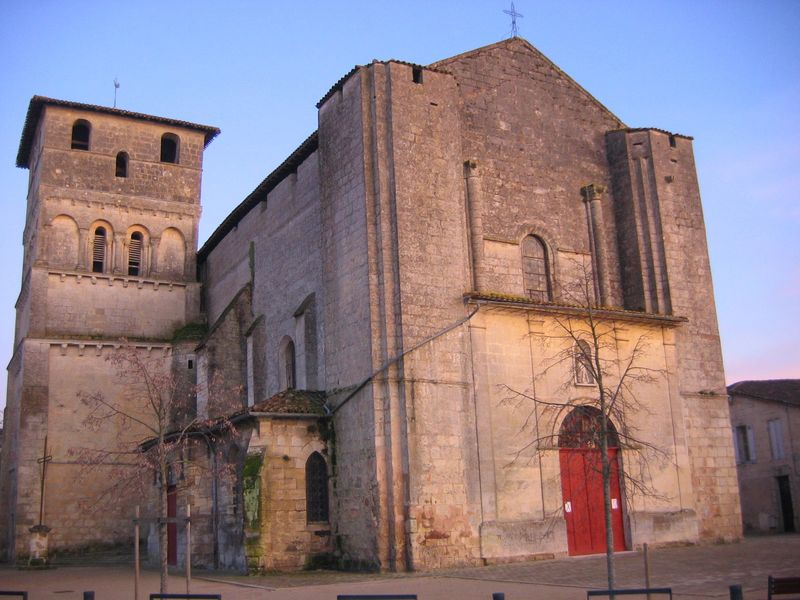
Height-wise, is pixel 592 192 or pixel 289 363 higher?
pixel 592 192

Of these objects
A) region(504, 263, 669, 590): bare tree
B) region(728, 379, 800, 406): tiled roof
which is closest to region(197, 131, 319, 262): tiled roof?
region(504, 263, 669, 590): bare tree

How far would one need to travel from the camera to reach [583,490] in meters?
20.0

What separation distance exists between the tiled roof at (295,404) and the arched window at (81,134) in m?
17.8

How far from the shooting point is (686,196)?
78.7 ft

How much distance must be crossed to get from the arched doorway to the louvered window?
746 inches

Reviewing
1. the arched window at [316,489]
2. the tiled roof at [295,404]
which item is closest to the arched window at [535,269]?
the tiled roof at [295,404]

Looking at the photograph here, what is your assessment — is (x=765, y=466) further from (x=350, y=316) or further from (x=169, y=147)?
(x=169, y=147)

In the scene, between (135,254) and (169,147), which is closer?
(135,254)

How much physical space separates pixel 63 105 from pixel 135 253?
6134mm

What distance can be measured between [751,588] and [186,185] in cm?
2684

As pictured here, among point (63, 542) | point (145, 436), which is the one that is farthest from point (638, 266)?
point (63, 542)

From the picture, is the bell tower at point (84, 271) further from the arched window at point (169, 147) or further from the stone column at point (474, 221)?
the stone column at point (474, 221)

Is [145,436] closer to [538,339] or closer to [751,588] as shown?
[538,339]

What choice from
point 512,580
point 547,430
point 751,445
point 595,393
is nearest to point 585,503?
point 547,430
